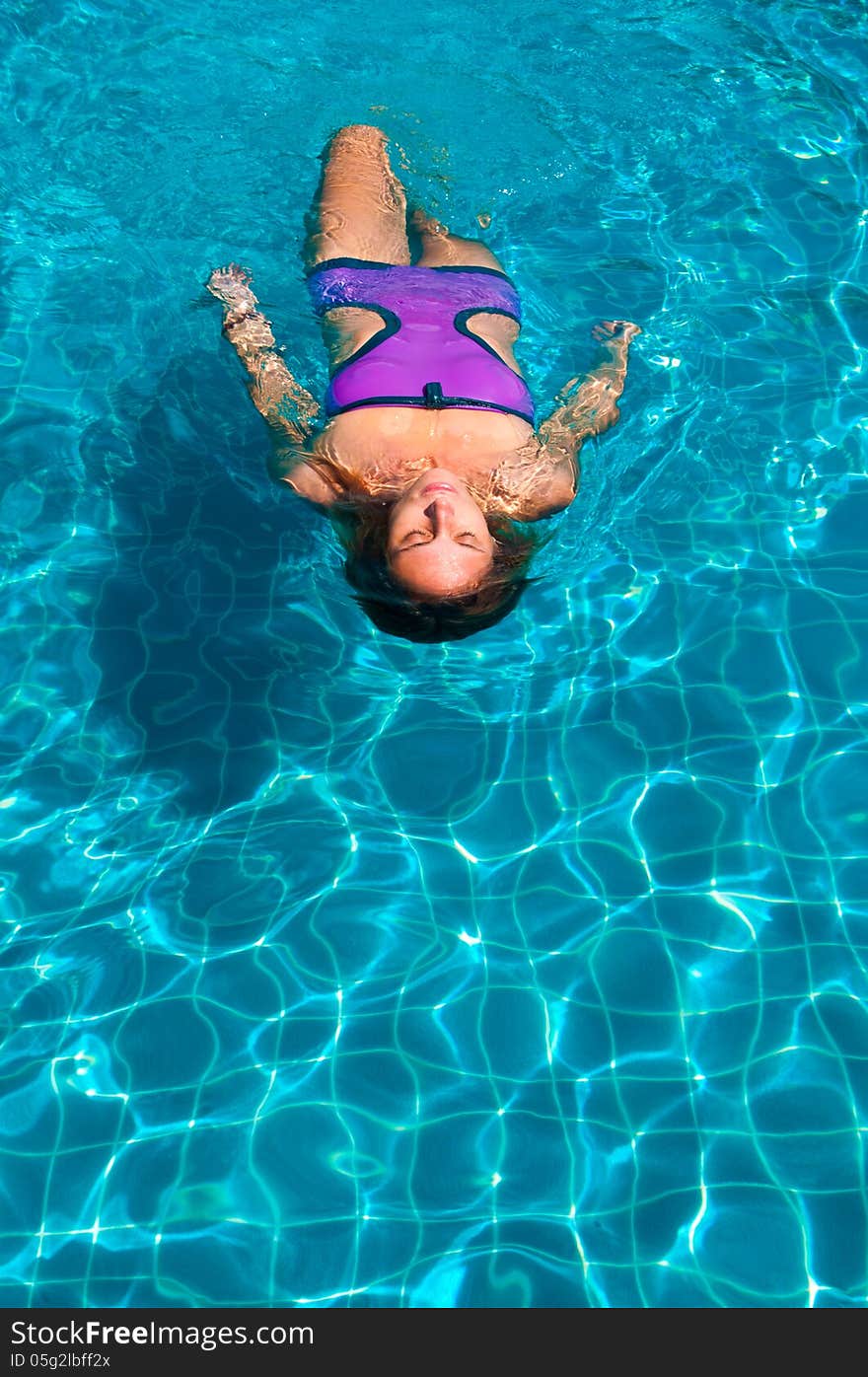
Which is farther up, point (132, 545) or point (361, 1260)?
point (132, 545)

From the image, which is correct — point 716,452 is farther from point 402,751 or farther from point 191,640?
point 191,640

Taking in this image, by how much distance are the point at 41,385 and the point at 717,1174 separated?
4642 mm

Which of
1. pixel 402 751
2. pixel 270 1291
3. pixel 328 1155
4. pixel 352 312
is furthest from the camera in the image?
pixel 352 312

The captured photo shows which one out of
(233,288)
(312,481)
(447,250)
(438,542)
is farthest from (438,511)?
(447,250)

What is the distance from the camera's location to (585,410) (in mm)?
4875

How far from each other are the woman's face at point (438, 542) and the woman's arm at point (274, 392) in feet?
2.04

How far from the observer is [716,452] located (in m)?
5.43

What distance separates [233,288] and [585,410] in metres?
1.81

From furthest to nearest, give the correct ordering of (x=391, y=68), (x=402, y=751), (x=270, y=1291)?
(x=391, y=68), (x=402, y=751), (x=270, y=1291)

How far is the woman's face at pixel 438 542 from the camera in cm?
375

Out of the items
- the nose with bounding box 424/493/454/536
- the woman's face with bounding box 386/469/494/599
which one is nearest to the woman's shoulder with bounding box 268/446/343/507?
the woman's face with bounding box 386/469/494/599

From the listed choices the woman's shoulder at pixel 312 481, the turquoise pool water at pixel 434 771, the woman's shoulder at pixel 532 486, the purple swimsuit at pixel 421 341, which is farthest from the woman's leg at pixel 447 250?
the woman's shoulder at pixel 312 481

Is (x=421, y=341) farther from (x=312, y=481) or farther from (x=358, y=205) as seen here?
(x=358, y=205)

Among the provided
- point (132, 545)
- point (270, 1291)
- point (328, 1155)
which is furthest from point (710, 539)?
point (270, 1291)
